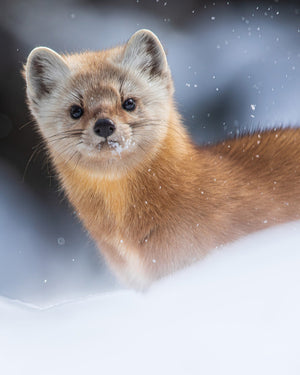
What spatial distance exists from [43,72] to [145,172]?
0.20 meters

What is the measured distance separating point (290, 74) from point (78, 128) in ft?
1.29

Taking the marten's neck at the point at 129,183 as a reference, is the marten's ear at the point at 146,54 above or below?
above

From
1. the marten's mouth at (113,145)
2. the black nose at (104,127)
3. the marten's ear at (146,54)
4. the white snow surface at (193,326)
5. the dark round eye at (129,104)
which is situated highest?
the marten's ear at (146,54)

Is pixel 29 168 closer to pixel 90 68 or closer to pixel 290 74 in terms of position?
pixel 90 68

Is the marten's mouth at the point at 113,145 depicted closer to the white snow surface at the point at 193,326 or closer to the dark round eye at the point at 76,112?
the dark round eye at the point at 76,112

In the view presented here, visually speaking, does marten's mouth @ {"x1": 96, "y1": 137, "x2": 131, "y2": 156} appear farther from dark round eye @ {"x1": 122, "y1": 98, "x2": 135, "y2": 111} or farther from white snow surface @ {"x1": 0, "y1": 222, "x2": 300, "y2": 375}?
white snow surface @ {"x1": 0, "y1": 222, "x2": 300, "y2": 375}

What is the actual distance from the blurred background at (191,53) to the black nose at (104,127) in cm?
20

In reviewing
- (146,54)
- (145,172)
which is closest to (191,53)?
(146,54)

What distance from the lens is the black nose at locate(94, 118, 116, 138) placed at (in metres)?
0.60

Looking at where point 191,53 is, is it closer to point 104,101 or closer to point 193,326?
point 104,101

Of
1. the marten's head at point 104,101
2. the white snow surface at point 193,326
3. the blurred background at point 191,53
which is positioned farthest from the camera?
the blurred background at point 191,53

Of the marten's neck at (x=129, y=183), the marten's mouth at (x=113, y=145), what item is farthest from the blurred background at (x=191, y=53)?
the marten's mouth at (x=113, y=145)

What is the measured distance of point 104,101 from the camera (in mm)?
629

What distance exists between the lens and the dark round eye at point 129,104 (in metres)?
0.65
